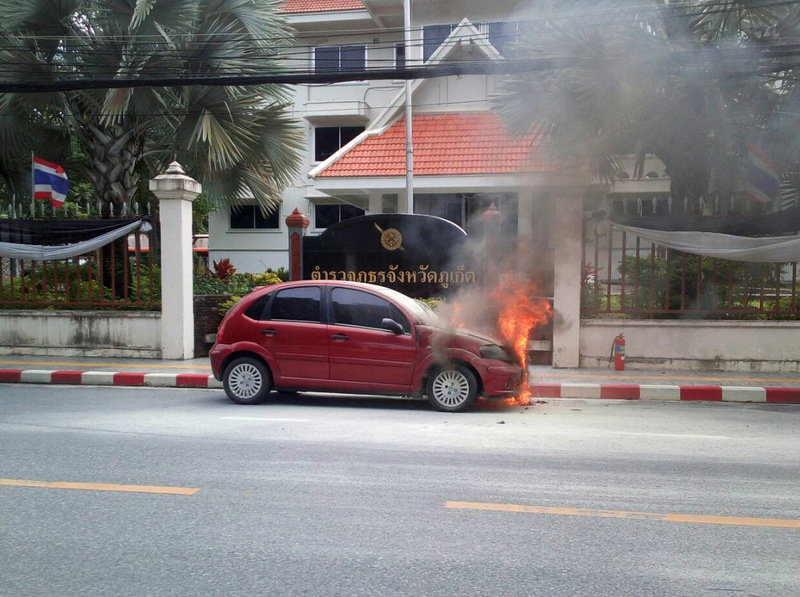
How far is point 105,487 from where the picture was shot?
5.04m

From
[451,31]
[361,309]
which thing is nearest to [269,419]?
[361,309]

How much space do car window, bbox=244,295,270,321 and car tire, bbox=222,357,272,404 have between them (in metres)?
0.51

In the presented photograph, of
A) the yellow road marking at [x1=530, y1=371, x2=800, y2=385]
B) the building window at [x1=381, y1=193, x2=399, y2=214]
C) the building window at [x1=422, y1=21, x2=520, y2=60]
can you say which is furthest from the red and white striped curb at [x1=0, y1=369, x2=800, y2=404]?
the building window at [x1=422, y1=21, x2=520, y2=60]

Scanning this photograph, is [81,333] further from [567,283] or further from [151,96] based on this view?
[567,283]

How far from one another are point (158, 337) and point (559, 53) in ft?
25.7

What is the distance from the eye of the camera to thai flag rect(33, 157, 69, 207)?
13242 millimetres

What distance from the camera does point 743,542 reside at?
4.06m

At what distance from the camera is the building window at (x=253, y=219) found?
76.4ft

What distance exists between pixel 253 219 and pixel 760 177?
15.9 metres

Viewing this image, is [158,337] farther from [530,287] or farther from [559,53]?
[559,53]

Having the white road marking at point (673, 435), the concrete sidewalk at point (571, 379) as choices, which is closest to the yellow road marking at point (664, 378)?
the concrete sidewalk at point (571, 379)

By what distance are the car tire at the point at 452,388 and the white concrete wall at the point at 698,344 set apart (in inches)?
150

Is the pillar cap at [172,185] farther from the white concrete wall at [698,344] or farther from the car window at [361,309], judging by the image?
the white concrete wall at [698,344]

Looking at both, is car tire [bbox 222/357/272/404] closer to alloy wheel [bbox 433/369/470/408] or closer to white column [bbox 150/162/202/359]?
alloy wheel [bbox 433/369/470/408]
